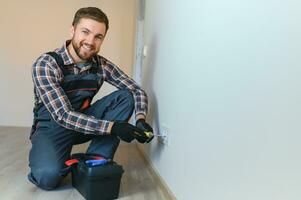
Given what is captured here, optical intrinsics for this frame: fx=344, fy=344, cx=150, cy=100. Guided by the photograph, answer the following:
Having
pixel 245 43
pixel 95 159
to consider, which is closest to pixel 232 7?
pixel 245 43

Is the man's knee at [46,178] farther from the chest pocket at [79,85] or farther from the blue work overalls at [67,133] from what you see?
the chest pocket at [79,85]

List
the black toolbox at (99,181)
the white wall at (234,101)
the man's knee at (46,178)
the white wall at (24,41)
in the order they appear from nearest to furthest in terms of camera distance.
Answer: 1. the white wall at (234,101)
2. the black toolbox at (99,181)
3. the man's knee at (46,178)
4. the white wall at (24,41)

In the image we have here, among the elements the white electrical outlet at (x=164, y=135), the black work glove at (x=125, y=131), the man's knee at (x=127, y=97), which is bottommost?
the white electrical outlet at (x=164, y=135)

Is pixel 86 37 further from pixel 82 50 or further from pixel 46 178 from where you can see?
pixel 46 178

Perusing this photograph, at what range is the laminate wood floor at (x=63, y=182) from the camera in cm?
147

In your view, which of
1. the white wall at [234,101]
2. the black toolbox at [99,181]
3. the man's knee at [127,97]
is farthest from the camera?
the man's knee at [127,97]

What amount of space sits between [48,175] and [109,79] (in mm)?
637

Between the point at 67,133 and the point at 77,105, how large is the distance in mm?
162

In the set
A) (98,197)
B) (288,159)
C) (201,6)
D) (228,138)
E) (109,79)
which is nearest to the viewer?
(288,159)

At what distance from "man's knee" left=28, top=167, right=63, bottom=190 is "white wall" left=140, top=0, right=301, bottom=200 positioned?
50cm

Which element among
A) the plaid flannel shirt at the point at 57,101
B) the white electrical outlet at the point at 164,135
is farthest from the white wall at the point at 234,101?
the plaid flannel shirt at the point at 57,101

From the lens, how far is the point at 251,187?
0.79 meters

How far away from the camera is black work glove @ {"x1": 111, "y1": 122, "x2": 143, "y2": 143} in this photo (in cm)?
149

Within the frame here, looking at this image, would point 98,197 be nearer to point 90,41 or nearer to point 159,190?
point 159,190
